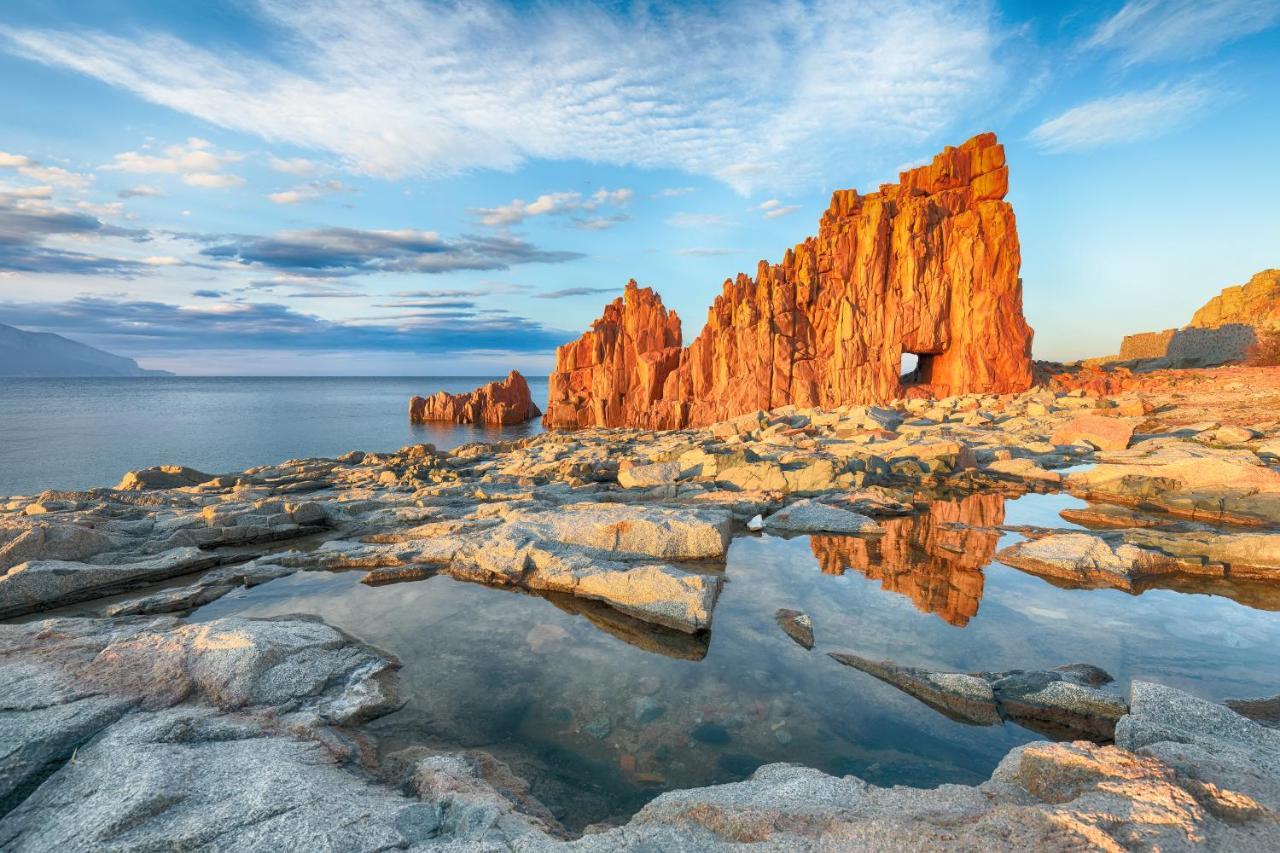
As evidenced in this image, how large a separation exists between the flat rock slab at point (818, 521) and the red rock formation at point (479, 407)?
53.7 meters

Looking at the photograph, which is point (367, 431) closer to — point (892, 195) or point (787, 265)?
point (787, 265)

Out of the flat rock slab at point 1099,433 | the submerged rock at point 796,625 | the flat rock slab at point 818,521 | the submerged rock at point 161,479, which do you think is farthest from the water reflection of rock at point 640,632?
the flat rock slab at point 1099,433

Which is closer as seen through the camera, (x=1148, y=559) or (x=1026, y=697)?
(x=1026, y=697)

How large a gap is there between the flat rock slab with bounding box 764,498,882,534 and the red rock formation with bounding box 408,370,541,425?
5369cm

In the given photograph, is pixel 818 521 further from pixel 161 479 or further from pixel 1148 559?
pixel 161 479

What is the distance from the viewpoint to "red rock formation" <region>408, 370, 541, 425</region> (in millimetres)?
64438

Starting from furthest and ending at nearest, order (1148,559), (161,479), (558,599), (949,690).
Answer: (161,479)
(1148,559)
(558,599)
(949,690)

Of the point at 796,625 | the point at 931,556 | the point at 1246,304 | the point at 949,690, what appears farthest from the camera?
the point at 1246,304

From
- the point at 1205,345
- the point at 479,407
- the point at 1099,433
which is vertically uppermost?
the point at 1205,345

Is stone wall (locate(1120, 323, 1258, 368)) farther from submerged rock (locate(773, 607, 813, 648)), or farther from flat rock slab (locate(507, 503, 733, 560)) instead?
submerged rock (locate(773, 607, 813, 648))

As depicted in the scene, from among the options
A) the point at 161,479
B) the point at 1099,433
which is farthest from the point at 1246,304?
the point at 161,479

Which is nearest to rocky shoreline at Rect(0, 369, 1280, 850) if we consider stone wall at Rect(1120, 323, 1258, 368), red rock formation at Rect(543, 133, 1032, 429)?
red rock formation at Rect(543, 133, 1032, 429)

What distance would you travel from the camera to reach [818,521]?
13.4 m

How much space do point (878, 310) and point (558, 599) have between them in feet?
132
